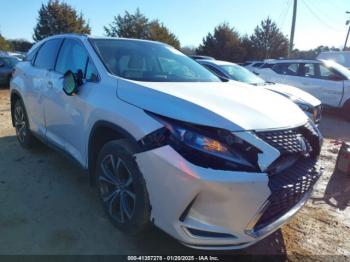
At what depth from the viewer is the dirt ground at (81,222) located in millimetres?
2834

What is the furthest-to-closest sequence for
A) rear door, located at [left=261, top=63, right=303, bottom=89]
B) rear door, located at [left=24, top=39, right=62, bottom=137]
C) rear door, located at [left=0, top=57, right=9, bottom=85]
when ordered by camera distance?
rear door, located at [left=0, top=57, right=9, bottom=85]
rear door, located at [left=261, top=63, right=303, bottom=89]
rear door, located at [left=24, top=39, right=62, bottom=137]

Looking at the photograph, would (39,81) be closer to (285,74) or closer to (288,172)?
(288,172)

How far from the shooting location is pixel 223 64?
8.18 meters

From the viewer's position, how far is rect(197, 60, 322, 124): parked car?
6.53m

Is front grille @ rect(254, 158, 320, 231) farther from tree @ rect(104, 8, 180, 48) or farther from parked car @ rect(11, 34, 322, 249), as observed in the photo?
tree @ rect(104, 8, 180, 48)

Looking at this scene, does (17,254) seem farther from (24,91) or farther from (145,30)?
(145,30)

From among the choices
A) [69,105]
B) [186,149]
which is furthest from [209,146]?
[69,105]

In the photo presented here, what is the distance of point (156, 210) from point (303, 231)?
164 centimetres

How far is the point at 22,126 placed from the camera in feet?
17.0

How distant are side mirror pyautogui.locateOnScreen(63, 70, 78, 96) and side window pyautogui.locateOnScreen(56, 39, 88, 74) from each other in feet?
0.56

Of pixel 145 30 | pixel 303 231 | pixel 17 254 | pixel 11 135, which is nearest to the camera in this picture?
pixel 17 254

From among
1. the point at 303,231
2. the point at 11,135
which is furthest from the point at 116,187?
the point at 11,135

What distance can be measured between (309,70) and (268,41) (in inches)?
1092

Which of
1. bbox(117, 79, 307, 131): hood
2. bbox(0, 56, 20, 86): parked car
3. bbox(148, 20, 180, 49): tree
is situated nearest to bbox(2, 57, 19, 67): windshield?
bbox(0, 56, 20, 86): parked car
